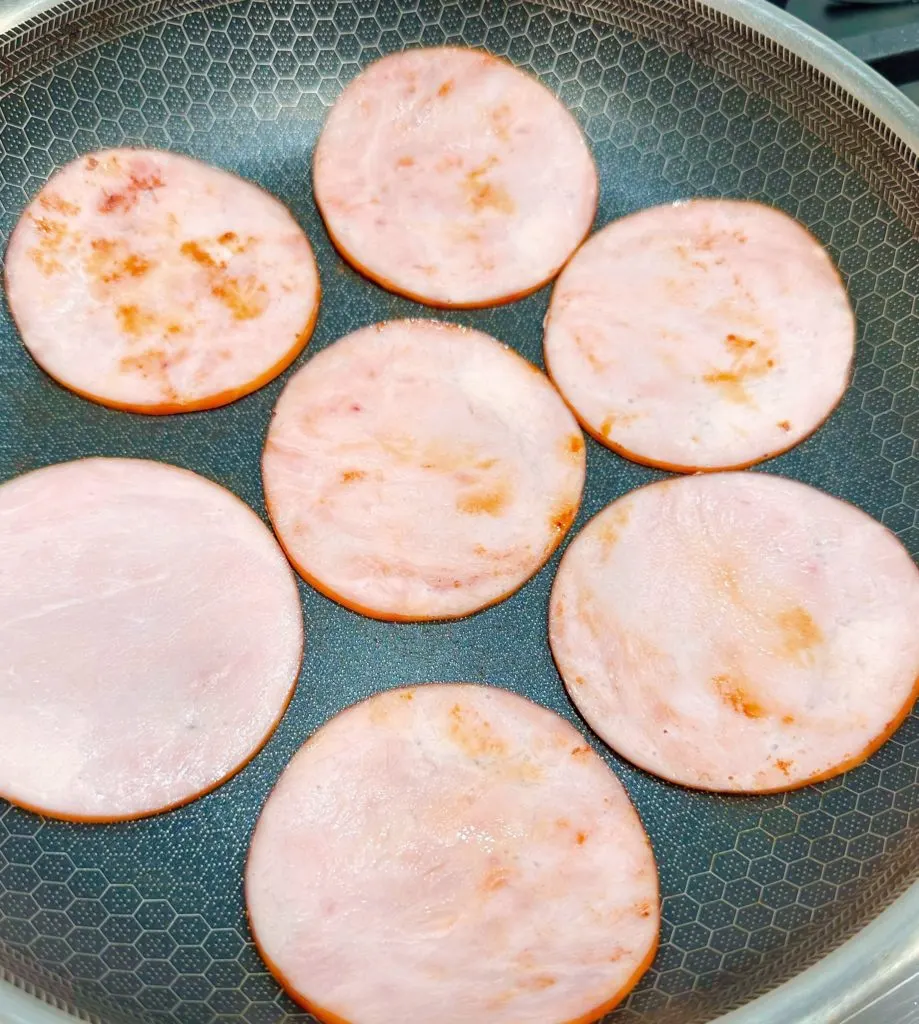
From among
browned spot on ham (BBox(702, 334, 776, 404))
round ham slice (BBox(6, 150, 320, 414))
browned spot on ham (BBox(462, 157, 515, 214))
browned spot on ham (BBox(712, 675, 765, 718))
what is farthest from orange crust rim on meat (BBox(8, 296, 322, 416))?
browned spot on ham (BBox(712, 675, 765, 718))

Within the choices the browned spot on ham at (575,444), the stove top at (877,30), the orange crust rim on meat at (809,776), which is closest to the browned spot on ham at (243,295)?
the browned spot on ham at (575,444)

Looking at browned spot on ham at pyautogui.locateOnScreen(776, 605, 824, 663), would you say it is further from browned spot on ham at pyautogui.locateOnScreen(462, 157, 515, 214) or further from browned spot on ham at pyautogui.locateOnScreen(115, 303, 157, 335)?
browned spot on ham at pyautogui.locateOnScreen(115, 303, 157, 335)

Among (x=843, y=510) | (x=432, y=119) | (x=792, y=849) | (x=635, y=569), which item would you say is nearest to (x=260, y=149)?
A: (x=432, y=119)

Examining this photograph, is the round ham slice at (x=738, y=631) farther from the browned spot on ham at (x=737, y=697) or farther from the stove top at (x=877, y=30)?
the stove top at (x=877, y=30)

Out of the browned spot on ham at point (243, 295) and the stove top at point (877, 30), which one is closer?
the browned spot on ham at point (243, 295)

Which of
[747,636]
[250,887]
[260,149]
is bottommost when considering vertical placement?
[250,887]

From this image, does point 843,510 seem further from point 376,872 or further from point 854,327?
point 376,872
